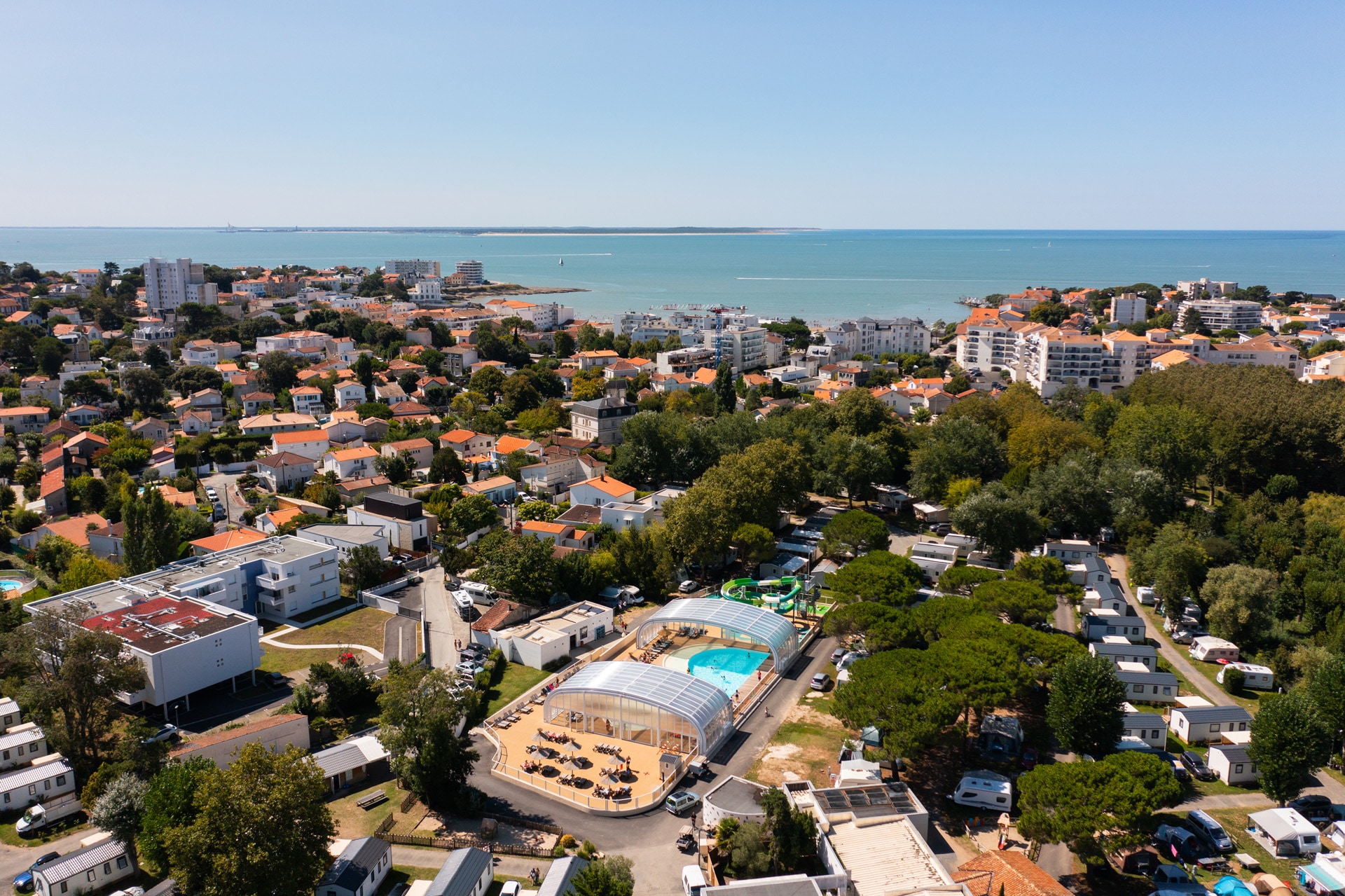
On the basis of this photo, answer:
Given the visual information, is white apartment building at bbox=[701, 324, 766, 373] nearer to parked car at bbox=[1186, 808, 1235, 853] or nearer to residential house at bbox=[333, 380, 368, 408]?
residential house at bbox=[333, 380, 368, 408]

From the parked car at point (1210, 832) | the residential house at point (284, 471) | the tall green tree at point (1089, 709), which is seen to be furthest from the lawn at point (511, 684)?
the residential house at point (284, 471)

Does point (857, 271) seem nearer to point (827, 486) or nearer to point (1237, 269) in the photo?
point (1237, 269)

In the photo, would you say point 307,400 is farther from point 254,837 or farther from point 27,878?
point 254,837

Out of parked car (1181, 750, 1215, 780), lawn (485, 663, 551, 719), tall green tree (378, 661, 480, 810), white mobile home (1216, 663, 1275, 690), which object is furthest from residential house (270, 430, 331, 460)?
white mobile home (1216, 663, 1275, 690)

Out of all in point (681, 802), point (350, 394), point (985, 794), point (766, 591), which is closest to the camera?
point (681, 802)

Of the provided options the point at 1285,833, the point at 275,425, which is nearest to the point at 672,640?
the point at 1285,833
